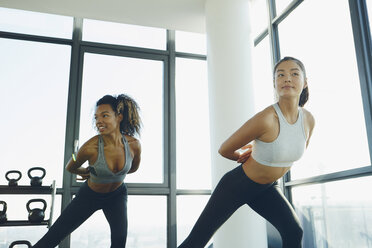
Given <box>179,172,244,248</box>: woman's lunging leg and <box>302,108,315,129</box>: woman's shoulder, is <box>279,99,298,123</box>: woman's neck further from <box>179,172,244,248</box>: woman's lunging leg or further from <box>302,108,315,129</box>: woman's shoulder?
<box>179,172,244,248</box>: woman's lunging leg

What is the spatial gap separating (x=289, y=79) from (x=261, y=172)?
1.57 feet

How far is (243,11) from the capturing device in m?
3.59

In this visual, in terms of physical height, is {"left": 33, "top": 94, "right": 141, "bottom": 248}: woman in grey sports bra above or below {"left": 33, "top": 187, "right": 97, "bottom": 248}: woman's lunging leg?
above

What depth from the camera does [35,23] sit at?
4.11 metres

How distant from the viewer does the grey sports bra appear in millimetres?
2008

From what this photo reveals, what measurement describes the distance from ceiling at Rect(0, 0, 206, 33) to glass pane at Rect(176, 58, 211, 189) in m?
0.60

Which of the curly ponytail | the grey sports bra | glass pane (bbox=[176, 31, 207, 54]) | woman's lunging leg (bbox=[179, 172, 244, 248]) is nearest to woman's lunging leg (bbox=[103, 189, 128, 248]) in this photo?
the grey sports bra

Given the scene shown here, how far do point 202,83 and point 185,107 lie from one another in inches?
16.8

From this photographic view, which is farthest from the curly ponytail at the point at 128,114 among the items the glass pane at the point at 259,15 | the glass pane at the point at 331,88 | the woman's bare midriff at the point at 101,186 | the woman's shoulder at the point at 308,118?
the glass pane at the point at 259,15

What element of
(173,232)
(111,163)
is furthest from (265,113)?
(173,232)

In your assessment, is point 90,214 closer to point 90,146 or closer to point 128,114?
point 90,146

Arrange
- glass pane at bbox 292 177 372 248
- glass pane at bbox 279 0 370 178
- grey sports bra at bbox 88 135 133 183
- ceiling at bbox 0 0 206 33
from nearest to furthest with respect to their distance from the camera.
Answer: grey sports bra at bbox 88 135 133 183, glass pane at bbox 292 177 372 248, glass pane at bbox 279 0 370 178, ceiling at bbox 0 0 206 33

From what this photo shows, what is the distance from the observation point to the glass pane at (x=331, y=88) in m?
2.45

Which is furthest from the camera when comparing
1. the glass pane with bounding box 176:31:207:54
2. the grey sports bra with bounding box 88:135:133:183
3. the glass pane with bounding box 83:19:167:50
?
the glass pane with bounding box 176:31:207:54
